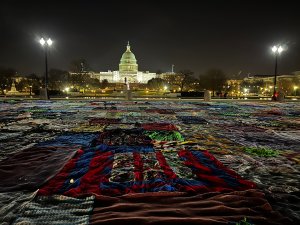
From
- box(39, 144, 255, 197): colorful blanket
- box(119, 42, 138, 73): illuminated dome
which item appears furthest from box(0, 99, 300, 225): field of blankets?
box(119, 42, 138, 73): illuminated dome

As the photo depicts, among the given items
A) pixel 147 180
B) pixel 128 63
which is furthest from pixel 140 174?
pixel 128 63

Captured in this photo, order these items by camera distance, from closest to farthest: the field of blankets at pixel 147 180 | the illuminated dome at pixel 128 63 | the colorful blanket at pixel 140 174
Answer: the field of blankets at pixel 147 180
the colorful blanket at pixel 140 174
the illuminated dome at pixel 128 63

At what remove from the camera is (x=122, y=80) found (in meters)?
168

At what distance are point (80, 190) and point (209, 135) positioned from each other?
632cm

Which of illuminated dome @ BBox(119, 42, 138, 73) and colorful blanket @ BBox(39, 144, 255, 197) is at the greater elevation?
illuminated dome @ BBox(119, 42, 138, 73)

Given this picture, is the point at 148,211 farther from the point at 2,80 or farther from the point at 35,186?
the point at 2,80

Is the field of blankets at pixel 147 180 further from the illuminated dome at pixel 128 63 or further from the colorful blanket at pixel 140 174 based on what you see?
the illuminated dome at pixel 128 63

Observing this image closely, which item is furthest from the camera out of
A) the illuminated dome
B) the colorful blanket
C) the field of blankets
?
the illuminated dome

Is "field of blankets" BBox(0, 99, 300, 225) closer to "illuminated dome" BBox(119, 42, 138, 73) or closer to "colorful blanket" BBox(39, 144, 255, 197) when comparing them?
"colorful blanket" BBox(39, 144, 255, 197)

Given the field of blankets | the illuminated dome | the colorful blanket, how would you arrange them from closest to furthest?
the field of blankets < the colorful blanket < the illuminated dome

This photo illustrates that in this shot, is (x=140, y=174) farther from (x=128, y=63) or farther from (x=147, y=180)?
(x=128, y=63)

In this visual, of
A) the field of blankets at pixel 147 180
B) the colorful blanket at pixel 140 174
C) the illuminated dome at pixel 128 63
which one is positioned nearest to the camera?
the field of blankets at pixel 147 180

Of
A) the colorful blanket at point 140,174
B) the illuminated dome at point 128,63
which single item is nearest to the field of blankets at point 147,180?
the colorful blanket at point 140,174

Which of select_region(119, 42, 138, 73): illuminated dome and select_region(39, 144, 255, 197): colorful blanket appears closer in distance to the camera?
select_region(39, 144, 255, 197): colorful blanket
